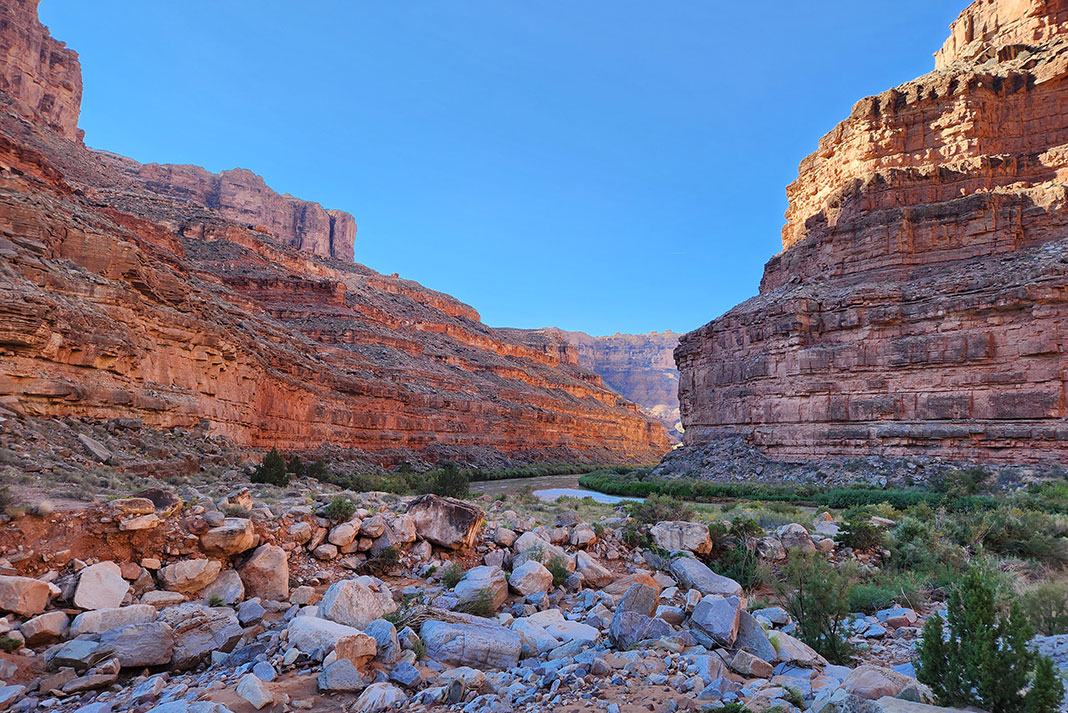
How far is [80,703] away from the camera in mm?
4469

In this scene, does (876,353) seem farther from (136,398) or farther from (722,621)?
(136,398)

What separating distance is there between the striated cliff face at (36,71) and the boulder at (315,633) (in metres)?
91.3

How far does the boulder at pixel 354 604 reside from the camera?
601cm

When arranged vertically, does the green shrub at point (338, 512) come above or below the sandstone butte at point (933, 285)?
below

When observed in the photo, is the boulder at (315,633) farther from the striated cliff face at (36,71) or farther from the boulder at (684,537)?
the striated cliff face at (36,71)

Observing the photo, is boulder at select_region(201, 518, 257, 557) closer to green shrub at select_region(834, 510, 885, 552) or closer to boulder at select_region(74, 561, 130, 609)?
boulder at select_region(74, 561, 130, 609)

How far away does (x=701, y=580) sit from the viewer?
832 centimetres

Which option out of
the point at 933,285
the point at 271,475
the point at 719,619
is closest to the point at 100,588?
the point at 719,619

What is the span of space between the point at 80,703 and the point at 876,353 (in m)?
32.5

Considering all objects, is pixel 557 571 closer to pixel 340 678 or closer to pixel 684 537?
pixel 684 537

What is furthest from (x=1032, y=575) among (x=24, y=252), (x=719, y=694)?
(x=24, y=252)

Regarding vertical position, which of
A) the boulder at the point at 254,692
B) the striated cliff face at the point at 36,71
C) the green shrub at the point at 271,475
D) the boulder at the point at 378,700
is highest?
the striated cliff face at the point at 36,71

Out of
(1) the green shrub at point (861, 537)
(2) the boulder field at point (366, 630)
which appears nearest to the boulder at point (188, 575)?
(2) the boulder field at point (366, 630)

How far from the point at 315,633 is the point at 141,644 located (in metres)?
1.62
